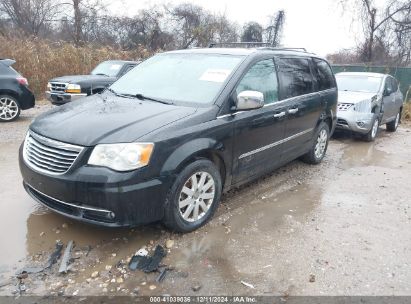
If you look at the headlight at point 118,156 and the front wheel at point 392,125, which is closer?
the headlight at point 118,156

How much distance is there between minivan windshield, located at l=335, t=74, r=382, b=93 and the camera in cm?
922

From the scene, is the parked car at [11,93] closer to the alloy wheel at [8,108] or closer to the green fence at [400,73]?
the alloy wheel at [8,108]

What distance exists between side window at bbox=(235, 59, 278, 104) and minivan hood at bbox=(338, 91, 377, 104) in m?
4.74

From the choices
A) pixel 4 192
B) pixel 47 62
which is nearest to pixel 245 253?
pixel 4 192

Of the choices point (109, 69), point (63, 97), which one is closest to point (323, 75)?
point (63, 97)

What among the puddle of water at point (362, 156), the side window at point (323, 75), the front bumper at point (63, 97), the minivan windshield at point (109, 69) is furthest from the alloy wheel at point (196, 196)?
the minivan windshield at point (109, 69)

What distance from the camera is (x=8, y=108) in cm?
916

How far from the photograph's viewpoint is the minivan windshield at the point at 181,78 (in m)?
3.92

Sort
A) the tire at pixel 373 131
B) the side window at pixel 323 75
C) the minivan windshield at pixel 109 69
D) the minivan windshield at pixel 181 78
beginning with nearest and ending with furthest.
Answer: the minivan windshield at pixel 181 78 < the side window at pixel 323 75 < the tire at pixel 373 131 < the minivan windshield at pixel 109 69

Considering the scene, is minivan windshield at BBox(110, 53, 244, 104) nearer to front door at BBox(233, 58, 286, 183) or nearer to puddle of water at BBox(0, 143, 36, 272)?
front door at BBox(233, 58, 286, 183)

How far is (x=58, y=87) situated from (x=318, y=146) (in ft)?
24.8

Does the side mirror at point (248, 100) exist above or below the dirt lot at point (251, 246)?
above

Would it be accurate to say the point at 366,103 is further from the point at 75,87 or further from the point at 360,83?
the point at 75,87

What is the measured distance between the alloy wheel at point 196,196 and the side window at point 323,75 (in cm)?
298
